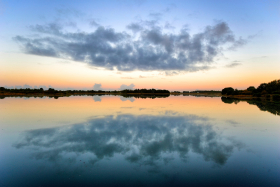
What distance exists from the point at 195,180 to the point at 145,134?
8132 mm

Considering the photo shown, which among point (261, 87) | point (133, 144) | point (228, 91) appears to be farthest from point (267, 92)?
point (133, 144)

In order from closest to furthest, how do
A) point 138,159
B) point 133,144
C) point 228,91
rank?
point 138,159
point 133,144
point 228,91

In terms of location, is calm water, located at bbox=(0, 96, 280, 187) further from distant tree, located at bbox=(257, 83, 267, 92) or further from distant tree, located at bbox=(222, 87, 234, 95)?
distant tree, located at bbox=(222, 87, 234, 95)

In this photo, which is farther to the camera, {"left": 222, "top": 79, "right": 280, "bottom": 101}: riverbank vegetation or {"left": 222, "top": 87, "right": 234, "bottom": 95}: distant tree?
{"left": 222, "top": 87, "right": 234, "bottom": 95}: distant tree

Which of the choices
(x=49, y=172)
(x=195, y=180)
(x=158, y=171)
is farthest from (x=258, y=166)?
(x=49, y=172)

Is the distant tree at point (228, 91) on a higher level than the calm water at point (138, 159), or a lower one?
higher

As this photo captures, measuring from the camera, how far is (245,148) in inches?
472

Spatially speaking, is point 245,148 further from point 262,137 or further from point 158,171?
point 158,171

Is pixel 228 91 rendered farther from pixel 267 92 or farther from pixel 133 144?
pixel 133 144

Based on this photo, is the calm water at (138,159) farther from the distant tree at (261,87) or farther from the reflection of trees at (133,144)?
the distant tree at (261,87)

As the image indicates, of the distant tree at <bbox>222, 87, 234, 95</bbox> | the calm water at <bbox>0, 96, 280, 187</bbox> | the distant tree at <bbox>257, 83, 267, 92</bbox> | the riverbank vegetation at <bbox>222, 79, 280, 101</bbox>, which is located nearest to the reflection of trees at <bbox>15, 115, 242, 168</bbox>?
the calm water at <bbox>0, 96, 280, 187</bbox>

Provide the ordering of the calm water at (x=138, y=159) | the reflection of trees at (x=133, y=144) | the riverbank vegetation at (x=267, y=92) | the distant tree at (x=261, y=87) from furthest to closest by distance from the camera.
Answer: the distant tree at (x=261, y=87)
the riverbank vegetation at (x=267, y=92)
the reflection of trees at (x=133, y=144)
the calm water at (x=138, y=159)

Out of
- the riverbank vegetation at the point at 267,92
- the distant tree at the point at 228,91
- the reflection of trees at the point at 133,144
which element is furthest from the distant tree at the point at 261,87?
the reflection of trees at the point at 133,144

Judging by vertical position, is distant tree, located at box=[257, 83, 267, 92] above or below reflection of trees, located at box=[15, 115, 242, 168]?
above
